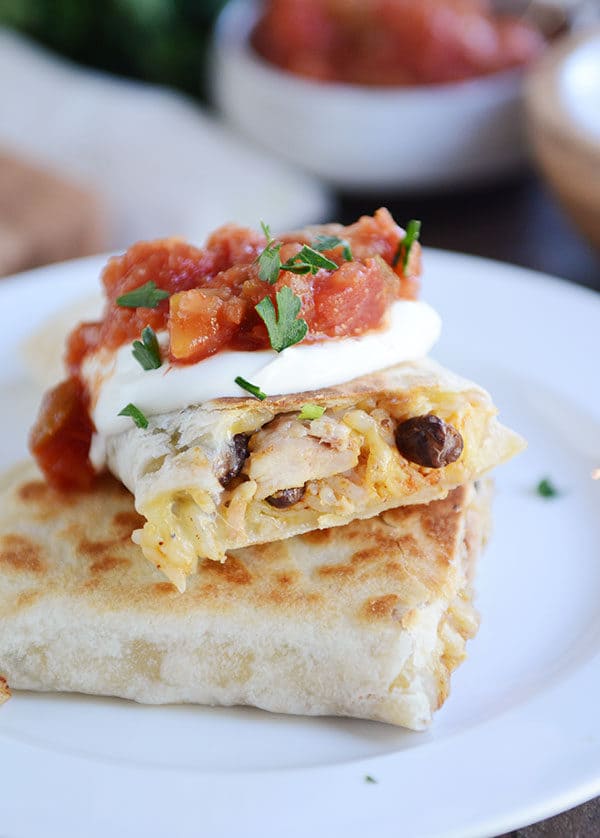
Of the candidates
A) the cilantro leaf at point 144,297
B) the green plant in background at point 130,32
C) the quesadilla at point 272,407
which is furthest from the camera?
the green plant in background at point 130,32

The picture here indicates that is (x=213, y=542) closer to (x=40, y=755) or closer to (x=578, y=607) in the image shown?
(x=40, y=755)

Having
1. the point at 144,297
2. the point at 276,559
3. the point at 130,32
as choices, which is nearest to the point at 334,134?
the point at 130,32

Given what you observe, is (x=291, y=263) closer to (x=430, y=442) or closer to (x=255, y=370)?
(x=255, y=370)

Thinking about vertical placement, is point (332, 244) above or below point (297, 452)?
above

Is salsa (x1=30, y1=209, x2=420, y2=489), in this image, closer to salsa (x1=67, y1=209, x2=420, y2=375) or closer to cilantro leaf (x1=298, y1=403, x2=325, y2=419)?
salsa (x1=67, y1=209, x2=420, y2=375)

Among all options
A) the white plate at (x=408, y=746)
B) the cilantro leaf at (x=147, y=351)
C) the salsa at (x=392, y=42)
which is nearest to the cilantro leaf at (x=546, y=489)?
the white plate at (x=408, y=746)

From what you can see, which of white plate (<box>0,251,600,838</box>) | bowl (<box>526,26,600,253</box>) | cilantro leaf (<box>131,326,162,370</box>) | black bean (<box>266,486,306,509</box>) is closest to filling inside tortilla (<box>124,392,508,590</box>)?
black bean (<box>266,486,306,509</box>)

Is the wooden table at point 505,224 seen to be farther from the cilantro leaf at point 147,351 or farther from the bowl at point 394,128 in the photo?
the cilantro leaf at point 147,351
